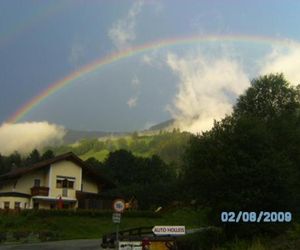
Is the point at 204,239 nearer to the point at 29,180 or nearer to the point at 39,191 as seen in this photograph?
the point at 39,191

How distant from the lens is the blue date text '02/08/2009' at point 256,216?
26688mm

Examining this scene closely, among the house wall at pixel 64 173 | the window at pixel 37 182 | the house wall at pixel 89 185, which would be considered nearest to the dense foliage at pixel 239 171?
the house wall at pixel 64 173

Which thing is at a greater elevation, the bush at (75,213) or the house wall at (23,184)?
the house wall at (23,184)

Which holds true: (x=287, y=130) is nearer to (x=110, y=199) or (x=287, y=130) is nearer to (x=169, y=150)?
(x=110, y=199)

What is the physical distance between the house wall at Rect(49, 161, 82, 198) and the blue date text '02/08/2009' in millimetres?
47688

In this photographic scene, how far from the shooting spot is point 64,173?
74.0 m

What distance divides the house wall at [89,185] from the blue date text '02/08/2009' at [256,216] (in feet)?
169

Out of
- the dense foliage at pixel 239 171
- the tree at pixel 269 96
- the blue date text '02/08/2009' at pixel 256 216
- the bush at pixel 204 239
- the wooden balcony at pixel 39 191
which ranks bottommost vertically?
the bush at pixel 204 239

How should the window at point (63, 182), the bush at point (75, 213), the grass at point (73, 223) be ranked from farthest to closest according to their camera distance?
the window at point (63, 182) < the bush at point (75, 213) < the grass at point (73, 223)

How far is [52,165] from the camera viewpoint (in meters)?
72.7

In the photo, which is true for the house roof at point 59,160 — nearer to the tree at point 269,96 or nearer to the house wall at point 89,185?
the house wall at point 89,185

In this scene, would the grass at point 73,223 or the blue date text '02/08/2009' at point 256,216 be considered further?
the grass at point 73,223

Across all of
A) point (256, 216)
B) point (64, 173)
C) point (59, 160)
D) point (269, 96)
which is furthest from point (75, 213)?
point (256, 216)

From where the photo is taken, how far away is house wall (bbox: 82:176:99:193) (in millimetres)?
77562
